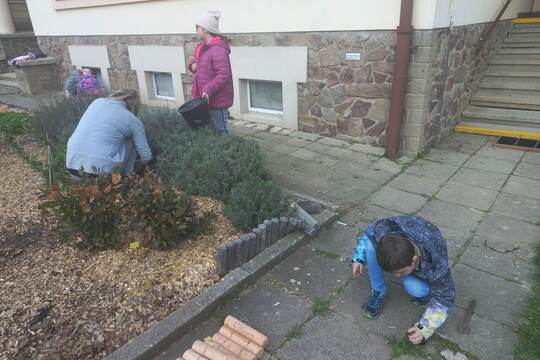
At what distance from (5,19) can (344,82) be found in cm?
1145

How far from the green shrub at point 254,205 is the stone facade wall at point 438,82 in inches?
96.0

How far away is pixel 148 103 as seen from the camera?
848cm

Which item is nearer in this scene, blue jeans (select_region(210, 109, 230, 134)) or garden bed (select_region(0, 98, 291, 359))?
garden bed (select_region(0, 98, 291, 359))

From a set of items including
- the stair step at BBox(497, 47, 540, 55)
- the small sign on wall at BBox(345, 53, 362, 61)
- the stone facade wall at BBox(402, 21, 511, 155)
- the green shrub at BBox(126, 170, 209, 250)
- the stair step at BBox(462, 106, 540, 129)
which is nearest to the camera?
the green shrub at BBox(126, 170, 209, 250)

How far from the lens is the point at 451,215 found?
12.2 ft

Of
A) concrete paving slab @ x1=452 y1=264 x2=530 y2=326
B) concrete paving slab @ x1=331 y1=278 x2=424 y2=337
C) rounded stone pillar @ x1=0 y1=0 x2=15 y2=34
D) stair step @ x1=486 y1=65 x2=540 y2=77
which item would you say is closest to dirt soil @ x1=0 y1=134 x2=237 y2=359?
concrete paving slab @ x1=331 y1=278 x2=424 y2=337

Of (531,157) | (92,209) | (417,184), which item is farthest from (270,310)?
(531,157)

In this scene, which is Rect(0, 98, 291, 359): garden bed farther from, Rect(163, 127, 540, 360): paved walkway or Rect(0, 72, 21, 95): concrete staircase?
Rect(0, 72, 21, 95): concrete staircase

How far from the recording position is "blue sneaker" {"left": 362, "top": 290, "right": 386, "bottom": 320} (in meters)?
2.51

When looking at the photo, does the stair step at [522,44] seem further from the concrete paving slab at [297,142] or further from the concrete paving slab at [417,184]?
the concrete paving slab at [297,142]

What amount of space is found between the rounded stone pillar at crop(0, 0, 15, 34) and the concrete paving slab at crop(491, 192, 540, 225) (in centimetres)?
1363

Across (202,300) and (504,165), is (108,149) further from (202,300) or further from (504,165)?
(504,165)

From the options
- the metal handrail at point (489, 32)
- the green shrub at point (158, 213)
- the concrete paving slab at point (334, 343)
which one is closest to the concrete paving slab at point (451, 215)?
the concrete paving slab at point (334, 343)

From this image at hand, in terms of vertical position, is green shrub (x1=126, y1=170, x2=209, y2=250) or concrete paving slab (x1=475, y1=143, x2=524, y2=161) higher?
green shrub (x1=126, y1=170, x2=209, y2=250)
